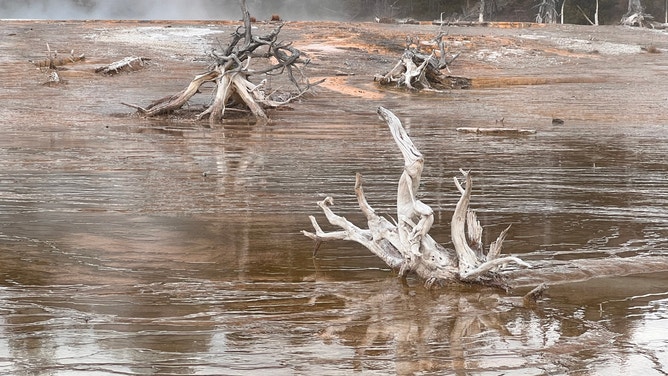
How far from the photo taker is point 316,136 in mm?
13672

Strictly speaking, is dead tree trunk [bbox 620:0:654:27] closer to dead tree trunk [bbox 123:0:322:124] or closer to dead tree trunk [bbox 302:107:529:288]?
dead tree trunk [bbox 123:0:322:124]

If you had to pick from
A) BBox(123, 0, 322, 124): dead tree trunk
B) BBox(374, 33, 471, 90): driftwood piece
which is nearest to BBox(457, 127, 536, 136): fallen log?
BBox(123, 0, 322, 124): dead tree trunk

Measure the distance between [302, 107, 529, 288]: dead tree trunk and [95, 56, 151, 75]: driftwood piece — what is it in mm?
16271

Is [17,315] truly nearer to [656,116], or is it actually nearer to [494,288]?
[494,288]

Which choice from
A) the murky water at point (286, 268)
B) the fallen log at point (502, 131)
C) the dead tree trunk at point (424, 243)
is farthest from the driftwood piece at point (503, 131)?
the dead tree trunk at point (424, 243)

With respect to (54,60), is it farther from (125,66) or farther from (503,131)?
(503,131)

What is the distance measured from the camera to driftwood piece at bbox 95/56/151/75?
21.8 meters

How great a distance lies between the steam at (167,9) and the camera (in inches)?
1821

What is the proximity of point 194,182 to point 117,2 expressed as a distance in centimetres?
4079

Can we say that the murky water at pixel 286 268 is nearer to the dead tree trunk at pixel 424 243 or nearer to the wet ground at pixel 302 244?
the wet ground at pixel 302 244

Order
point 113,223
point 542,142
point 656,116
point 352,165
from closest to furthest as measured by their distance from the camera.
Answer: point 113,223, point 352,165, point 542,142, point 656,116

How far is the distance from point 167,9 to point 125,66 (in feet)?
87.8

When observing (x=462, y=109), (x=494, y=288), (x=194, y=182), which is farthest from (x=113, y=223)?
(x=462, y=109)

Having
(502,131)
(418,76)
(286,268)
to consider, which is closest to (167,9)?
(418,76)
